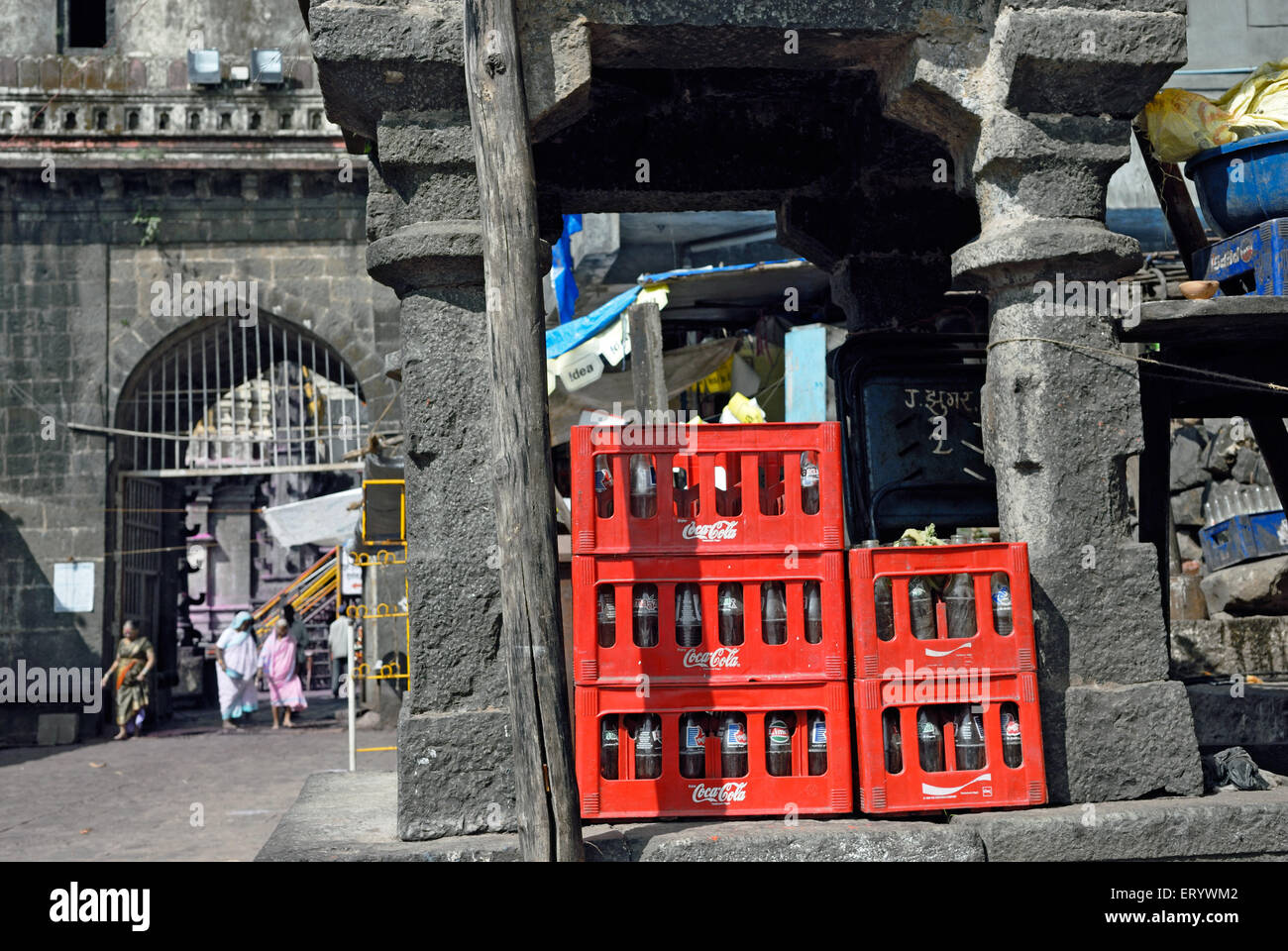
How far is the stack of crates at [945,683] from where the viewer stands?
4980 millimetres

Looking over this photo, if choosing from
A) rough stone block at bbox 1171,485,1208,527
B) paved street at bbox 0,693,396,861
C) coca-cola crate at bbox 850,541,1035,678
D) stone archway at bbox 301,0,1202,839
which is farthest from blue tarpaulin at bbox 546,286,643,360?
rough stone block at bbox 1171,485,1208,527

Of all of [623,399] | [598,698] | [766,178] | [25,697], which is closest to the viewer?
[598,698]

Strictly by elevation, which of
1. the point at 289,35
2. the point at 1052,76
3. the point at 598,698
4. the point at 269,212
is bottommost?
the point at 598,698

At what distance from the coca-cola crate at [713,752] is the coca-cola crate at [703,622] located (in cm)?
8

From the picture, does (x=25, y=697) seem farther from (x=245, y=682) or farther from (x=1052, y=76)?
(x=1052, y=76)

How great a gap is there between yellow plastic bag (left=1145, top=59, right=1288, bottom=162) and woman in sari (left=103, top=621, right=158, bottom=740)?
14.2 metres

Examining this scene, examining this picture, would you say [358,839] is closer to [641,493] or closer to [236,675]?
[641,493]

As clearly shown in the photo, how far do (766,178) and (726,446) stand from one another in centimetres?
289

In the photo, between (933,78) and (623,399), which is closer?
(933,78)

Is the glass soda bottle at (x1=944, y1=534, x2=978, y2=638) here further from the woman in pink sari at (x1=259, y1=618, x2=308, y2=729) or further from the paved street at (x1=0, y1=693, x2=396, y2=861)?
the woman in pink sari at (x1=259, y1=618, x2=308, y2=729)

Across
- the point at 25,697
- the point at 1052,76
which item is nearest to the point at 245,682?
the point at 25,697

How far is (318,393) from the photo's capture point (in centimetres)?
1772

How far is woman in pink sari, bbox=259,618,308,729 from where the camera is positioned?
1803cm

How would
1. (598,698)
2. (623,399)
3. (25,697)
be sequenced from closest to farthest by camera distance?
(598,698), (623,399), (25,697)
